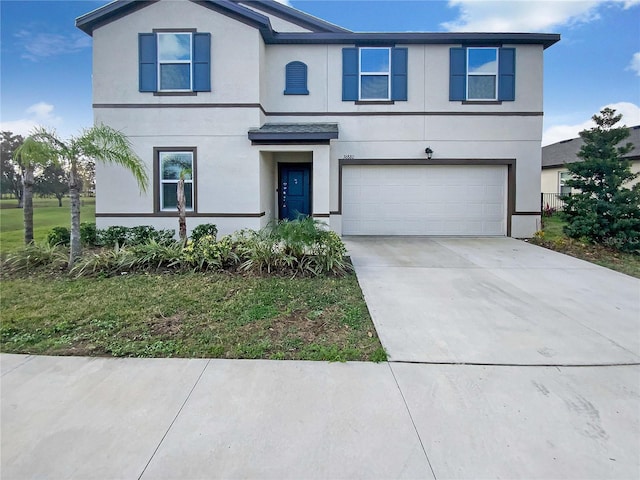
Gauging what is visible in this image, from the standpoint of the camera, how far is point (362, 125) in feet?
37.4

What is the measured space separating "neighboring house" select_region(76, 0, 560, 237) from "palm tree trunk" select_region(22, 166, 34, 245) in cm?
192

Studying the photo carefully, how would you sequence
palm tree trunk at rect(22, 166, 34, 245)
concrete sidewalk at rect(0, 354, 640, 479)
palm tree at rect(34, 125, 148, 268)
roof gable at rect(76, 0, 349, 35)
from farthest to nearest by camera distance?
roof gable at rect(76, 0, 349, 35)
palm tree trunk at rect(22, 166, 34, 245)
palm tree at rect(34, 125, 148, 268)
concrete sidewalk at rect(0, 354, 640, 479)

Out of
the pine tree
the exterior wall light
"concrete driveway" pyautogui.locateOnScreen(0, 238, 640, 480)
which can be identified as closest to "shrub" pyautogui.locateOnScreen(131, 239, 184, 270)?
"concrete driveway" pyautogui.locateOnScreen(0, 238, 640, 480)

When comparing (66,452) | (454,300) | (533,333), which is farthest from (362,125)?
(66,452)

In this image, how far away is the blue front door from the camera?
12.5m

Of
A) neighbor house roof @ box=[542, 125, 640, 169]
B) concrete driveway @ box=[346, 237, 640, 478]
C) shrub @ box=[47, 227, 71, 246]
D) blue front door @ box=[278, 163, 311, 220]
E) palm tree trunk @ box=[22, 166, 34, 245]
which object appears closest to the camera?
concrete driveway @ box=[346, 237, 640, 478]

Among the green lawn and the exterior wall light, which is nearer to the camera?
the green lawn

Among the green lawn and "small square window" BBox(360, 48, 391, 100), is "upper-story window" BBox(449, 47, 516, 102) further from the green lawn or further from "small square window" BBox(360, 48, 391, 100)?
the green lawn

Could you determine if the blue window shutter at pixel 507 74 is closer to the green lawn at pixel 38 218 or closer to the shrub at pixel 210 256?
the shrub at pixel 210 256

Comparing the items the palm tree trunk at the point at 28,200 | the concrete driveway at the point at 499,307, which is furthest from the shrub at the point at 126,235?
the concrete driveway at the point at 499,307

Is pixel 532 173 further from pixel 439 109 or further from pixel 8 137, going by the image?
pixel 8 137

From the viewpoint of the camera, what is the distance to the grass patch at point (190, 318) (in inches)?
153

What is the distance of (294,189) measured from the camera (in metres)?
12.6

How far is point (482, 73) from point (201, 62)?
8122 millimetres
